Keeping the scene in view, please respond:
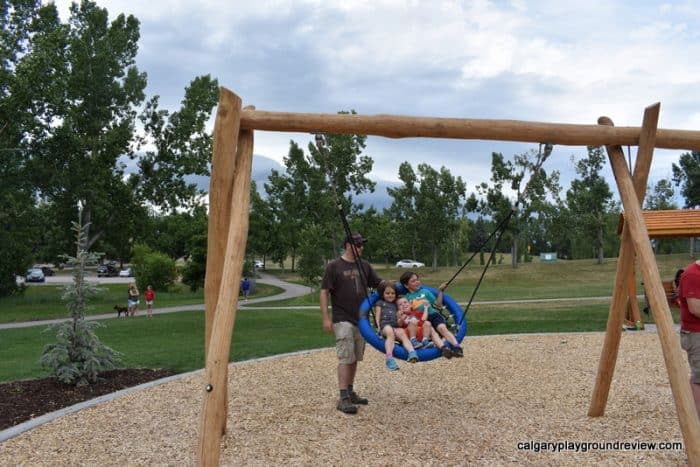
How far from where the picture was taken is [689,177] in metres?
43.1

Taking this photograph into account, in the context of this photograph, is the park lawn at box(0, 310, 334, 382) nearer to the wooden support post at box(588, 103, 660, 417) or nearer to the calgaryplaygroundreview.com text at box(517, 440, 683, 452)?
the calgaryplaygroundreview.com text at box(517, 440, 683, 452)

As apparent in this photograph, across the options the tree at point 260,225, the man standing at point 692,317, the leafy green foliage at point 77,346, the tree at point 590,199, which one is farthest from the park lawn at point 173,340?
the tree at point 590,199

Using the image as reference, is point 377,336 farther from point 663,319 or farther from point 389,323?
point 663,319

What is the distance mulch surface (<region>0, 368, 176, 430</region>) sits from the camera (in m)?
5.76

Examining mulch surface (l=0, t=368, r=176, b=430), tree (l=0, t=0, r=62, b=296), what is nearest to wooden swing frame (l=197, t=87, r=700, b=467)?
mulch surface (l=0, t=368, r=176, b=430)

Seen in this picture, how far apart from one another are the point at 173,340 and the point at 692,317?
10.4m

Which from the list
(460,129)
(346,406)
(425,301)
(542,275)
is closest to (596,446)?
(425,301)

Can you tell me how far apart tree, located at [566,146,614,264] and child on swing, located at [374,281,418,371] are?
32520 mm

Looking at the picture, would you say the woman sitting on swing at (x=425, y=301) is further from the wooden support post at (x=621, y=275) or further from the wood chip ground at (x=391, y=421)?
the wooden support post at (x=621, y=275)

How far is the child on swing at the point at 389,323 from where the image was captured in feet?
17.2

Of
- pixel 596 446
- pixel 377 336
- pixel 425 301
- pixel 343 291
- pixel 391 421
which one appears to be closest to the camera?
pixel 596 446

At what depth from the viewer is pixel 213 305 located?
457cm

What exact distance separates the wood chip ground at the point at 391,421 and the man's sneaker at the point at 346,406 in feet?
0.32

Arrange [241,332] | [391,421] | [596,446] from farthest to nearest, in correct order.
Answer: [241,332] < [391,421] < [596,446]
